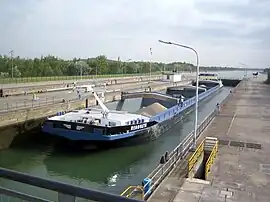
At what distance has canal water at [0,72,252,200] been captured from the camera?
60.3 feet

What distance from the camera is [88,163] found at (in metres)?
21.1

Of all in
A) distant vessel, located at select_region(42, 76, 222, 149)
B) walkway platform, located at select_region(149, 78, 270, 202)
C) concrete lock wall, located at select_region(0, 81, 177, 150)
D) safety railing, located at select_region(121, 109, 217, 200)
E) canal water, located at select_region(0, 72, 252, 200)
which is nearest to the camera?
walkway platform, located at select_region(149, 78, 270, 202)

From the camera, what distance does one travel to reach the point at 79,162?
Answer: 2117 cm

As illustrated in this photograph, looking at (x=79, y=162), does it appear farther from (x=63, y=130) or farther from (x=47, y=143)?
(x=47, y=143)

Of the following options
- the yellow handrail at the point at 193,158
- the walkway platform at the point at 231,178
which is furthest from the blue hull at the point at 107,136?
the yellow handrail at the point at 193,158

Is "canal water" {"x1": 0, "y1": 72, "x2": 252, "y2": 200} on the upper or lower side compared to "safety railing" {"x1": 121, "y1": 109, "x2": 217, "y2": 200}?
lower

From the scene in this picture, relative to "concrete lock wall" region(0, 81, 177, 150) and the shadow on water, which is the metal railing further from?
"concrete lock wall" region(0, 81, 177, 150)

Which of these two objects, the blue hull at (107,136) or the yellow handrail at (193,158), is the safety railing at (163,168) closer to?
the yellow handrail at (193,158)


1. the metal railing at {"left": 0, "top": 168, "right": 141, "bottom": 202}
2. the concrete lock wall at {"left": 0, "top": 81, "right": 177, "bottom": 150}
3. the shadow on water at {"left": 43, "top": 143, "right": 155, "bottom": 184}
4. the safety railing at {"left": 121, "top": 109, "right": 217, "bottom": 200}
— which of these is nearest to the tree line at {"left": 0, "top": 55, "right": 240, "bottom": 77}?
the concrete lock wall at {"left": 0, "top": 81, "right": 177, "bottom": 150}

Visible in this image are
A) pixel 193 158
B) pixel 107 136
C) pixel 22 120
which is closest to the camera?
pixel 193 158

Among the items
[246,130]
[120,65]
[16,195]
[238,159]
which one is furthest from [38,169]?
[120,65]

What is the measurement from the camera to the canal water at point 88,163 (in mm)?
18391

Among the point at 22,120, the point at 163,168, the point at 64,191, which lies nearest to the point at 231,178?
the point at 163,168

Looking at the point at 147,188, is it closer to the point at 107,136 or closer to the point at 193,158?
the point at 193,158
